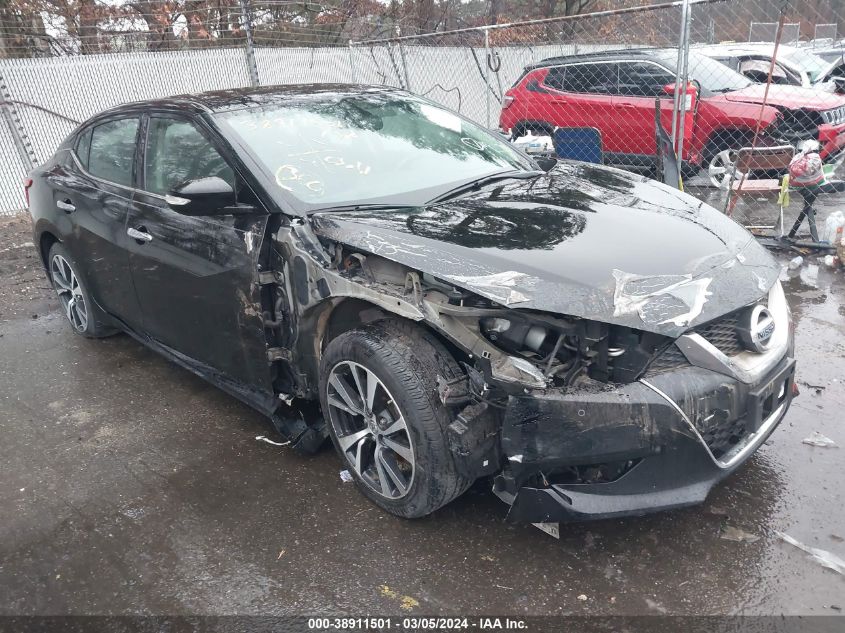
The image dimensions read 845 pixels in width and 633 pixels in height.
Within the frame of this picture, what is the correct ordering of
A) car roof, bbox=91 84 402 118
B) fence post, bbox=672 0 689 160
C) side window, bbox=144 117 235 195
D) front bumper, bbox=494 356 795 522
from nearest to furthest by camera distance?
front bumper, bbox=494 356 795 522 < side window, bbox=144 117 235 195 < car roof, bbox=91 84 402 118 < fence post, bbox=672 0 689 160

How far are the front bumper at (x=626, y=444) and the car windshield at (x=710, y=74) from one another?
272 inches

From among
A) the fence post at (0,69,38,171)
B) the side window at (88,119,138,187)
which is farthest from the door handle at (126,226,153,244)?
the fence post at (0,69,38,171)

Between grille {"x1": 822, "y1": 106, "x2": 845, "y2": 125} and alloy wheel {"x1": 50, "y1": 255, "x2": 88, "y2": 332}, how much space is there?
810cm

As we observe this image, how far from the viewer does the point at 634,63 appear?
27.3 feet

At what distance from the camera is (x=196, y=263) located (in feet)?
10.5

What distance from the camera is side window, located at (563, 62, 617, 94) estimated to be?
8492 millimetres

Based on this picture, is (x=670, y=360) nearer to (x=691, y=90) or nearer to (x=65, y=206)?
(x=65, y=206)

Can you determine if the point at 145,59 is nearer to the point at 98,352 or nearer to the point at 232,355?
the point at 98,352

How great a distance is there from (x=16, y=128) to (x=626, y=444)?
9248 mm

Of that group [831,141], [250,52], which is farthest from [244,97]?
[831,141]

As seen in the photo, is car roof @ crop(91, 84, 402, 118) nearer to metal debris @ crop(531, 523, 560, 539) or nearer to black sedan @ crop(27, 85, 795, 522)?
black sedan @ crop(27, 85, 795, 522)

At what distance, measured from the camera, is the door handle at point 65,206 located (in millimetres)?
4176

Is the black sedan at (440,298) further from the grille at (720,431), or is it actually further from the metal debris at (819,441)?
the metal debris at (819,441)

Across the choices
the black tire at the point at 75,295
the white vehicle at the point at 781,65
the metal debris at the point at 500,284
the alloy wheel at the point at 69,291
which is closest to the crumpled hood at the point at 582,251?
the metal debris at the point at 500,284
